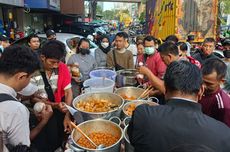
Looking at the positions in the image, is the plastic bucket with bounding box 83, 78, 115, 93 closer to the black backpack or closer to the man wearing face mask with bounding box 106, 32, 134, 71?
the man wearing face mask with bounding box 106, 32, 134, 71

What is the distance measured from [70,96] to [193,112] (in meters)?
1.58

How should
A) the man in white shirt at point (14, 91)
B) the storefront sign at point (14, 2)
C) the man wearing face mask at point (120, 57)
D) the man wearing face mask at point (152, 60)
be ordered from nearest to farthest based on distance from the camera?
the man in white shirt at point (14, 91), the man wearing face mask at point (152, 60), the man wearing face mask at point (120, 57), the storefront sign at point (14, 2)

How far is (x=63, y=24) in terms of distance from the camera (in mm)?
16703

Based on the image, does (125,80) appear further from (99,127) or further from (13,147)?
(13,147)

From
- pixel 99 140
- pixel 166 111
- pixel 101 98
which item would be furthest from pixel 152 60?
pixel 166 111

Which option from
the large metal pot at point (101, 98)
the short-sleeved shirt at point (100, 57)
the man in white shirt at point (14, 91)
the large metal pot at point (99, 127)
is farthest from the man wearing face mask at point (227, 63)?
the man in white shirt at point (14, 91)

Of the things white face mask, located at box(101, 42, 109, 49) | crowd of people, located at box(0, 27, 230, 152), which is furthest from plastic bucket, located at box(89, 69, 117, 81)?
white face mask, located at box(101, 42, 109, 49)

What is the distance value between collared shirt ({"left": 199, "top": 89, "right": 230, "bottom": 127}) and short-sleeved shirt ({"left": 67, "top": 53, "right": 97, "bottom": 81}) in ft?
7.42

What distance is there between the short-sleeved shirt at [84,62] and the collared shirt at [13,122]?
248 centimetres

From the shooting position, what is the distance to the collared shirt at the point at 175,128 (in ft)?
3.69

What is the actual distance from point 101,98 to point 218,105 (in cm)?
117

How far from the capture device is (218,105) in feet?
6.04

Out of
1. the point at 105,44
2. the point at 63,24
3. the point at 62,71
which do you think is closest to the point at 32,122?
the point at 62,71

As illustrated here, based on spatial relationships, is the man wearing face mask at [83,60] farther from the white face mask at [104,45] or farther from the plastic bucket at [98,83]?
the plastic bucket at [98,83]
